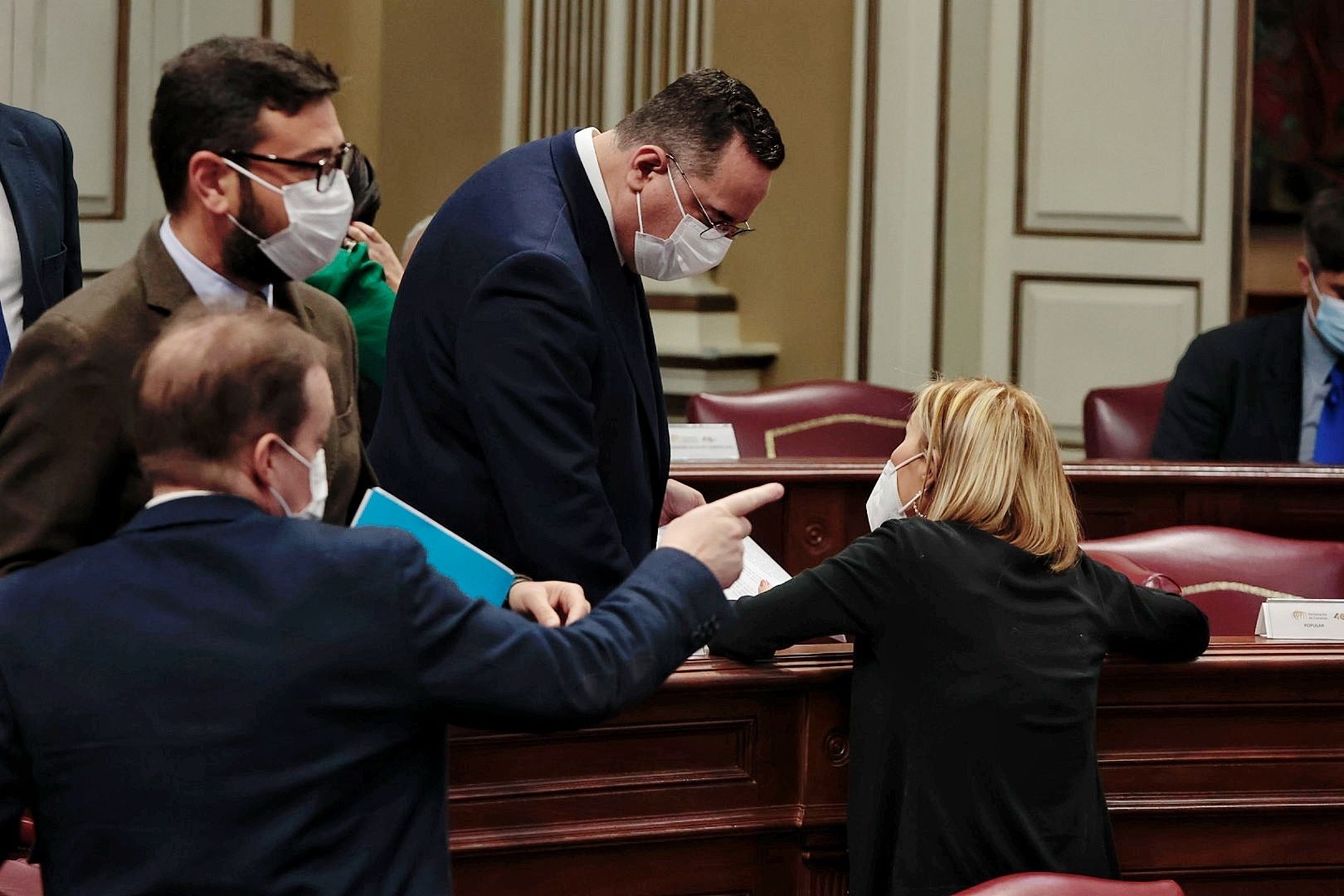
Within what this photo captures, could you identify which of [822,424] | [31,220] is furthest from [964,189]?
[31,220]

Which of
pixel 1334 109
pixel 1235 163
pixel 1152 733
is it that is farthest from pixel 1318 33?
pixel 1152 733

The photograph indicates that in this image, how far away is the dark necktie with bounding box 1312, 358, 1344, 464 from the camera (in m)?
4.17

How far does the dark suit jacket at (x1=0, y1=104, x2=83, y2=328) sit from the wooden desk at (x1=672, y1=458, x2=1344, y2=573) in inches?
58.6

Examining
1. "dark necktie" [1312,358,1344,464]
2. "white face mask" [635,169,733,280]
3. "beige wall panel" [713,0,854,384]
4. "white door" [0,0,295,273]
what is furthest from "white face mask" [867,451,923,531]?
"white door" [0,0,295,273]

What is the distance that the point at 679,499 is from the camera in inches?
105

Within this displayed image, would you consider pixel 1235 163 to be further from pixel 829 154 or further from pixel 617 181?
pixel 617 181

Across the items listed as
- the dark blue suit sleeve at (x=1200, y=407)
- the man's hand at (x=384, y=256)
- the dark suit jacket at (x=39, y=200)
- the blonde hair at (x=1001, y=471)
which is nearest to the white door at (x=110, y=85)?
the man's hand at (x=384, y=256)

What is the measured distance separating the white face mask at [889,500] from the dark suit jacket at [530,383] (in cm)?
34

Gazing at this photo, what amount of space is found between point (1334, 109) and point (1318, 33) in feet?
1.11

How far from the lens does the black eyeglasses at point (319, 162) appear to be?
1.70 metres

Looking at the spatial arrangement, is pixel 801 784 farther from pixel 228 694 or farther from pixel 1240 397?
pixel 1240 397

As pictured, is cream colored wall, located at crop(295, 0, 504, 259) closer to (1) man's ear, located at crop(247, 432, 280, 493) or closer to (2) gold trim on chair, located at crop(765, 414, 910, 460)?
(2) gold trim on chair, located at crop(765, 414, 910, 460)

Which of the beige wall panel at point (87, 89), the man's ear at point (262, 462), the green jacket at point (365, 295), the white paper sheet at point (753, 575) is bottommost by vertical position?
the white paper sheet at point (753, 575)

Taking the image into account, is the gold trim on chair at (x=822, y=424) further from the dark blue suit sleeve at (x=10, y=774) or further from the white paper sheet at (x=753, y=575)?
the dark blue suit sleeve at (x=10, y=774)
